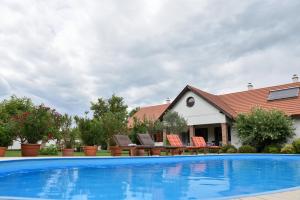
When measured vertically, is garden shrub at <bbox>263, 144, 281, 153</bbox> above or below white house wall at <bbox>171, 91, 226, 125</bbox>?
below

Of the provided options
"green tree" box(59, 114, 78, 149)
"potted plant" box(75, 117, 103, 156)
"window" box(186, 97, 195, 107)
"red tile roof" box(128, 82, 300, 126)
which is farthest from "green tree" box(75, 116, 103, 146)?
"window" box(186, 97, 195, 107)

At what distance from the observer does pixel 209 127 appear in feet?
105

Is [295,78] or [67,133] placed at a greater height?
[295,78]

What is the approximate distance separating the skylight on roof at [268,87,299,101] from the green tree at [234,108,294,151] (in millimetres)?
3346

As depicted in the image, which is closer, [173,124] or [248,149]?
[248,149]

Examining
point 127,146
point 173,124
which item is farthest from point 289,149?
point 127,146

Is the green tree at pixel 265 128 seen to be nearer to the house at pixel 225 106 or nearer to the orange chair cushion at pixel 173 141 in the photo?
the house at pixel 225 106

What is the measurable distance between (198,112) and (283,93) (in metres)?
7.28

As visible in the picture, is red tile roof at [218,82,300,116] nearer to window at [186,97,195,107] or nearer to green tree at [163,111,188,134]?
window at [186,97,195,107]

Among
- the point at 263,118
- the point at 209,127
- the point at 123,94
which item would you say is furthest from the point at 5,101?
the point at 263,118

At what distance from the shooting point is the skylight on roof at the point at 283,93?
26.9 metres

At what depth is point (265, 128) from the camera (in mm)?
23688

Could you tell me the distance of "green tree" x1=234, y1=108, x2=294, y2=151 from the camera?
23.6m

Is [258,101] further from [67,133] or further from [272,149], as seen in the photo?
[67,133]
